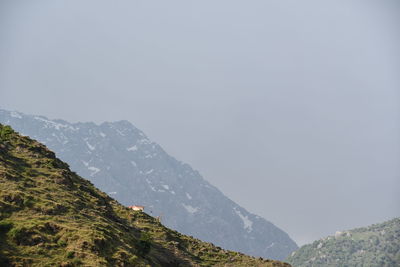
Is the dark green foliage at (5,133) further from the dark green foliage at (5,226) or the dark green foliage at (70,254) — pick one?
the dark green foliage at (70,254)

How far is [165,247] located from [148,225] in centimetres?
2060

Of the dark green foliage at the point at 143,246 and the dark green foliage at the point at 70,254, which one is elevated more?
the dark green foliage at the point at 143,246

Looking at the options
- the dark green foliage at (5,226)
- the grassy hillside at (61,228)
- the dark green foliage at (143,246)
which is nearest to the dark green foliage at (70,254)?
the grassy hillside at (61,228)

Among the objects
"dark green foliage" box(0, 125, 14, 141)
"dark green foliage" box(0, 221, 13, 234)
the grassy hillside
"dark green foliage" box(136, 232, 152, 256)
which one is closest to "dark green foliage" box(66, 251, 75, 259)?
the grassy hillside

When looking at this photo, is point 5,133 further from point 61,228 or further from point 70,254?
point 70,254

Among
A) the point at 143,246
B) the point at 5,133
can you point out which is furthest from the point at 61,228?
the point at 5,133

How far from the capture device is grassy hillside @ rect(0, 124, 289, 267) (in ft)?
312

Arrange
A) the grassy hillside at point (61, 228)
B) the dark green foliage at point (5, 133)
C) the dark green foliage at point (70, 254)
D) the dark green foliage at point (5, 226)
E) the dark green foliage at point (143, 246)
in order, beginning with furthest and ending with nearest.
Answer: the dark green foliage at point (5, 133) → the dark green foliage at point (143, 246) → the dark green foliage at point (5, 226) → the dark green foliage at point (70, 254) → the grassy hillside at point (61, 228)

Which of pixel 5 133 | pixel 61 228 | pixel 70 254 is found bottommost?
pixel 70 254

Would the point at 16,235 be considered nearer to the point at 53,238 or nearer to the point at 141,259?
the point at 53,238

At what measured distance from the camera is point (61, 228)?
339ft

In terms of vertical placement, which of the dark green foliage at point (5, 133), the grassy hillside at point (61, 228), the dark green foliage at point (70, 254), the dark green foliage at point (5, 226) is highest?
the dark green foliage at point (5, 133)

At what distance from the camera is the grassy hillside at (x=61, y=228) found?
3743 inches

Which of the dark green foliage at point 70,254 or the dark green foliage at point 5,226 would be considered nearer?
the dark green foliage at point 70,254
